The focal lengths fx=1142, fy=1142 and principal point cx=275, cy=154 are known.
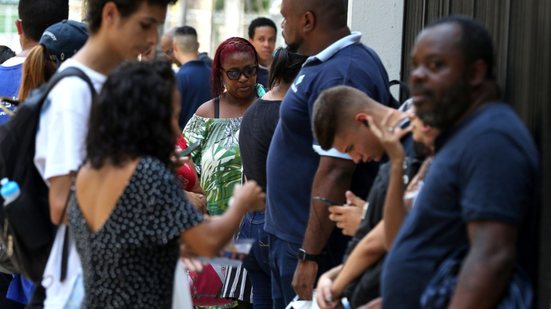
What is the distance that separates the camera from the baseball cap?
19.1ft

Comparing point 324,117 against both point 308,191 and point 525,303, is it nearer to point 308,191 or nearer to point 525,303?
point 308,191

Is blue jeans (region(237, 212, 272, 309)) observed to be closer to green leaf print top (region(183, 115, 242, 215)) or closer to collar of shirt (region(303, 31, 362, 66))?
green leaf print top (region(183, 115, 242, 215))

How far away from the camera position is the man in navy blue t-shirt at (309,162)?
5.68 meters

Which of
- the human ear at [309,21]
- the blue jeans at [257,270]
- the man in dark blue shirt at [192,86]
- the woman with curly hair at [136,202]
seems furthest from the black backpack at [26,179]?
the man in dark blue shirt at [192,86]

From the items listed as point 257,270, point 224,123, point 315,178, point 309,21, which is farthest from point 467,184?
point 224,123

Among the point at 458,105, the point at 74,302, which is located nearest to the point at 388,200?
the point at 458,105

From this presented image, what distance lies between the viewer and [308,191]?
6.07 m

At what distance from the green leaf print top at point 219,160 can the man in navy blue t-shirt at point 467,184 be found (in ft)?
12.8

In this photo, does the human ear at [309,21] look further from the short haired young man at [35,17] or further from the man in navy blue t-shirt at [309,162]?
the short haired young man at [35,17]

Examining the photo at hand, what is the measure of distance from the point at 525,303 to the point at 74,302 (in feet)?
5.77

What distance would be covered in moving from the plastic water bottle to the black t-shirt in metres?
2.52

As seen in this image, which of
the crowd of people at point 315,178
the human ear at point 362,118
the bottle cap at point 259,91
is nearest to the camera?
the crowd of people at point 315,178

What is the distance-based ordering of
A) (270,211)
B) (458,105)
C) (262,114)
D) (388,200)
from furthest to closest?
(262,114) < (270,211) < (388,200) < (458,105)

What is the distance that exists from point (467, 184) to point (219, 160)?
4.35m
